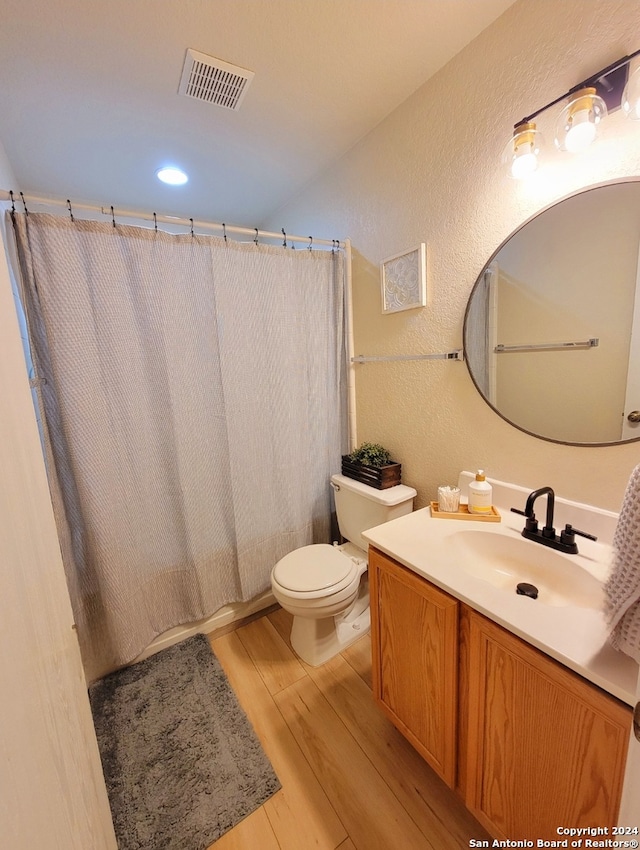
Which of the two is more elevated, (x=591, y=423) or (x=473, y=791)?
(x=591, y=423)

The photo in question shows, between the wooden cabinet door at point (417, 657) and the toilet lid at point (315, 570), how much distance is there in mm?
330

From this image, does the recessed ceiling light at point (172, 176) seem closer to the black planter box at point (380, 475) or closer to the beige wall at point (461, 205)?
the beige wall at point (461, 205)

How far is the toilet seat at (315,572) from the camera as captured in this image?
143 centimetres

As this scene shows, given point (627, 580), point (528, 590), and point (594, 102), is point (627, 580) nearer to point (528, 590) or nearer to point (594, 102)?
point (528, 590)

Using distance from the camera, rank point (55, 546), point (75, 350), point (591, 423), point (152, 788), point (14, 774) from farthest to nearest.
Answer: point (75, 350) → point (152, 788) → point (591, 423) → point (55, 546) → point (14, 774)

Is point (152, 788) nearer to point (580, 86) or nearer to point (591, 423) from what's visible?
point (591, 423)

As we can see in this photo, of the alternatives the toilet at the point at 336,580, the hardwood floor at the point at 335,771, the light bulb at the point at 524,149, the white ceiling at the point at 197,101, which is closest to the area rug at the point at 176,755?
the hardwood floor at the point at 335,771

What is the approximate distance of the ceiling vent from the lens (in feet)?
3.84

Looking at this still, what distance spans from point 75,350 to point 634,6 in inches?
76.3

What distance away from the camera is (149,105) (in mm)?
1342

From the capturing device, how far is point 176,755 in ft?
4.01

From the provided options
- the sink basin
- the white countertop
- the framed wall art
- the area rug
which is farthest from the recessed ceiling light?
the area rug

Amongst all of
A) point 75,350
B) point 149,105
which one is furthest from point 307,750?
point 149,105

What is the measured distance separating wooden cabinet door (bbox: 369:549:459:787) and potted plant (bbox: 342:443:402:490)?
0.53 m
